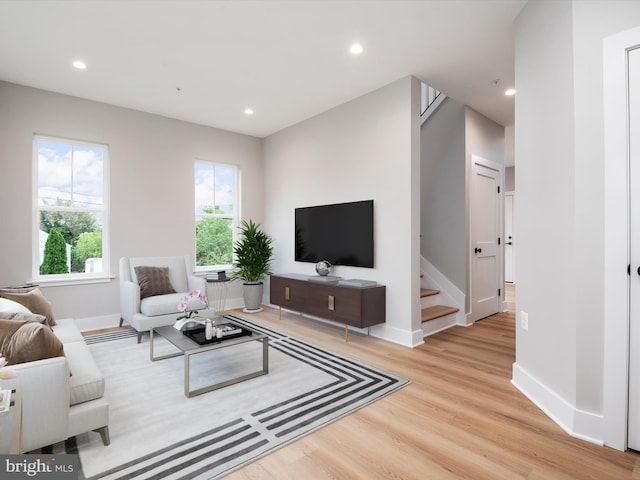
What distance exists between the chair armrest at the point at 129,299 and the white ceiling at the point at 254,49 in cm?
236

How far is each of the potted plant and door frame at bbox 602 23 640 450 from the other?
429cm

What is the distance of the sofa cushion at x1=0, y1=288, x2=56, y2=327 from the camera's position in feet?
8.81

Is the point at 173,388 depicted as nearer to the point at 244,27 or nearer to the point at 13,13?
the point at 244,27

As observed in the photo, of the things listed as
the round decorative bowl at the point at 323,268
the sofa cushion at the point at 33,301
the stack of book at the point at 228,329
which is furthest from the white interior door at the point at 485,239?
the sofa cushion at the point at 33,301

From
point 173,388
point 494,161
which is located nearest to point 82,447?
point 173,388

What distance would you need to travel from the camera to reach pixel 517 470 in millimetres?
1678

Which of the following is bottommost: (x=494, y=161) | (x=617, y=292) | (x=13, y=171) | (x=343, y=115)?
(x=617, y=292)

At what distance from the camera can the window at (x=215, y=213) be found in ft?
17.8

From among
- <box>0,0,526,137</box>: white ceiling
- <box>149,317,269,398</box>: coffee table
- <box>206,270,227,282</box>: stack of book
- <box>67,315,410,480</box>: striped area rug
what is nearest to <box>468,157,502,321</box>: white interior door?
<box>0,0,526,137</box>: white ceiling

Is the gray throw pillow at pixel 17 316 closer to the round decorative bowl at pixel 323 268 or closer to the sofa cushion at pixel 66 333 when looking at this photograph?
the sofa cushion at pixel 66 333

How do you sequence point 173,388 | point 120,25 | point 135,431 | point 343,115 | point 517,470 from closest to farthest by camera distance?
point 517,470 < point 135,431 < point 173,388 < point 120,25 < point 343,115

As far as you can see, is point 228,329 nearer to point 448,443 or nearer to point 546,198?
point 448,443

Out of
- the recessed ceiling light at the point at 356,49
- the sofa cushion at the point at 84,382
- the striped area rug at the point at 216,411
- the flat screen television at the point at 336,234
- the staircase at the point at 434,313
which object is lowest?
the striped area rug at the point at 216,411

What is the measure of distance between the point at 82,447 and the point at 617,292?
309 cm
